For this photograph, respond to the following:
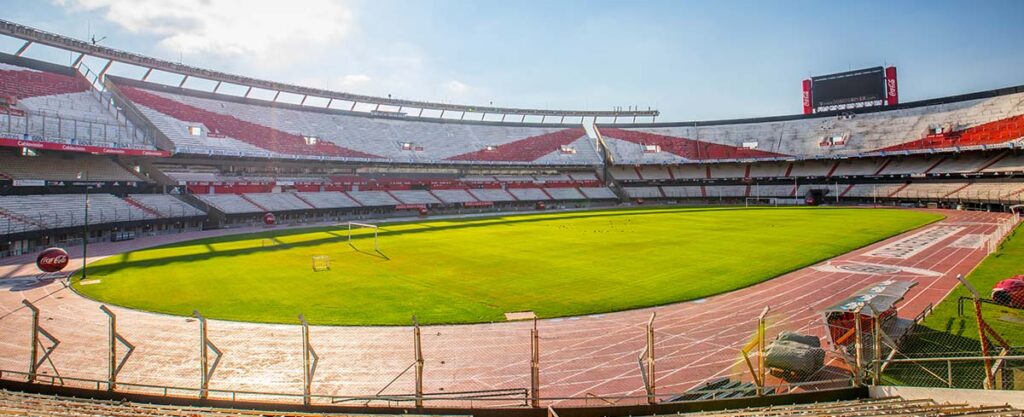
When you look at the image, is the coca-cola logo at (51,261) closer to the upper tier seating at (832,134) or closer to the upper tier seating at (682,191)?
the upper tier seating at (682,191)

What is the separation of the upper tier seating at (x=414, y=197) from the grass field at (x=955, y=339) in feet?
191

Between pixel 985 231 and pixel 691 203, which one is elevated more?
pixel 691 203

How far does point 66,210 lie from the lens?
38656 mm

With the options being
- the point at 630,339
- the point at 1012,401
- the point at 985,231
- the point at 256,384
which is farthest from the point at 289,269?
the point at 985,231

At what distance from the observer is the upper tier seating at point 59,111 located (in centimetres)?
4200

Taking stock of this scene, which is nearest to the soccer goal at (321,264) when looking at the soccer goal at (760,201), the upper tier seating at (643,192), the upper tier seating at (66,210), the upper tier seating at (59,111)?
the upper tier seating at (66,210)

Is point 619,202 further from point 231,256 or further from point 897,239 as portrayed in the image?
point 231,256

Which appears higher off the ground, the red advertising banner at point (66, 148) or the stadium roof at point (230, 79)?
the stadium roof at point (230, 79)

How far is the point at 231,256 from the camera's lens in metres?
30.9

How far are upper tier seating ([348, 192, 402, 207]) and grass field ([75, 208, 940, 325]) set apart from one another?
19.8 metres

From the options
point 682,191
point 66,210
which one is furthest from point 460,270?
point 682,191

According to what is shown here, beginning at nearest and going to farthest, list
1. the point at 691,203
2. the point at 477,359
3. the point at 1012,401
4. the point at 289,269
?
the point at 1012,401, the point at 477,359, the point at 289,269, the point at 691,203

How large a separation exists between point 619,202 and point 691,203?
11.9 m

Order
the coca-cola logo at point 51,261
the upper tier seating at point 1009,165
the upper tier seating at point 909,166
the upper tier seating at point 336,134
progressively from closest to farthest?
the coca-cola logo at point 51,261 → the upper tier seating at point 336,134 → the upper tier seating at point 1009,165 → the upper tier seating at point 909,166
